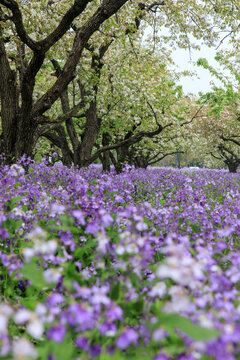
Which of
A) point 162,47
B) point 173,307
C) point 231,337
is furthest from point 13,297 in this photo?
point 162,47

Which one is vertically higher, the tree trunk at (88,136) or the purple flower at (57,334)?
the tree trunk at (88,136)

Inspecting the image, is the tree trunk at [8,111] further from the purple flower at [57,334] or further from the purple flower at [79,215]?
the purple flower at [57,334]

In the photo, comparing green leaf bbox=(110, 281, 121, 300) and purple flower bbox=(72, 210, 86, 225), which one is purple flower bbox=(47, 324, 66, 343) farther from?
purple flower bbox=(72, 210, 86, 225)

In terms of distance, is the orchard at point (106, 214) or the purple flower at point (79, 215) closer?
the orchard at point (106, 214)

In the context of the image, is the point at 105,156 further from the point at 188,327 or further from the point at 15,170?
the point at 188,327

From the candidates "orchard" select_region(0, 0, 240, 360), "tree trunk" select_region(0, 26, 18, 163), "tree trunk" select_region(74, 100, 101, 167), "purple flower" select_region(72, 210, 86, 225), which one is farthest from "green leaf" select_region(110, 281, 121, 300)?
"tree trunk" select_region(74, 100, 101, 167)

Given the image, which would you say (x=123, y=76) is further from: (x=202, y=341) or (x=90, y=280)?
(x=202, y=341)

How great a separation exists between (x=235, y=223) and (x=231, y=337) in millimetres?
3207

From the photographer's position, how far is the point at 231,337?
1.35m

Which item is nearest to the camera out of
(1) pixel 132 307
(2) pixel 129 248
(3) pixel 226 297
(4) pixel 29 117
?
(3) pixel 226 297

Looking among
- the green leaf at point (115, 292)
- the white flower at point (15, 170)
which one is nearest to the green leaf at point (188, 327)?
the green leaf at point (115, 292)

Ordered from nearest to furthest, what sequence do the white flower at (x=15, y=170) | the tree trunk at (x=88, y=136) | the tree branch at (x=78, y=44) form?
the white flower at (x=15, y=170), the tree branch at (x=78, y=44), the tree trunk at (x=88, y=136)

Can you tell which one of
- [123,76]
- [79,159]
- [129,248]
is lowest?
[129,248]

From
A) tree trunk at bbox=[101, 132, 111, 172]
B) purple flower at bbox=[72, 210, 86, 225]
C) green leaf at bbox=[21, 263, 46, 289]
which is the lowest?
green leaf at bbox=[21, 263, 46, 289]
